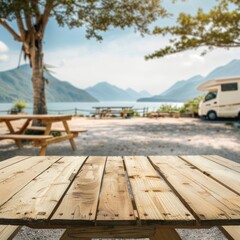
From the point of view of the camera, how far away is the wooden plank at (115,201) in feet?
3.64

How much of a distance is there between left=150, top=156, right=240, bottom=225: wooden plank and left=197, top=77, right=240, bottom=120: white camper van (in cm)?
1691

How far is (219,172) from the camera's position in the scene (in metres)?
1.95

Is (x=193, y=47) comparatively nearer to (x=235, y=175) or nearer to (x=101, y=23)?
(x=101, y=23)

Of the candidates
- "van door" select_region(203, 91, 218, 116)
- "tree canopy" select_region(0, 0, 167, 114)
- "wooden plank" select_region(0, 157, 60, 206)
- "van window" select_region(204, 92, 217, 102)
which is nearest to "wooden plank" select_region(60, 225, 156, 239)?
"wooden plank" select_region(0, 157, 60, 206)

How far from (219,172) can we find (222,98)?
17153 millimetres

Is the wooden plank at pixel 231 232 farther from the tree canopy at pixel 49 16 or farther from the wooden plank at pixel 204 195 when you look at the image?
the tree canopy at pixel 49 16

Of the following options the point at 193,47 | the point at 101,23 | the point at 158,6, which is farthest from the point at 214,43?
the point at 101,23

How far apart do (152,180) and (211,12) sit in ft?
50.8

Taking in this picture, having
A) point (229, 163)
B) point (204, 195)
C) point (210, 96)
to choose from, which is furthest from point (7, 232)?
point (210, 96)

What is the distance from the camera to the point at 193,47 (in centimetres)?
1653

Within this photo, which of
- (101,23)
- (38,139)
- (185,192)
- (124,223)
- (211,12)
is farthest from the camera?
(211,12)

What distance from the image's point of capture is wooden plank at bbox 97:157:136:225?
1.11 metres

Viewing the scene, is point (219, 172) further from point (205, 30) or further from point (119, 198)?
point (205, 30)

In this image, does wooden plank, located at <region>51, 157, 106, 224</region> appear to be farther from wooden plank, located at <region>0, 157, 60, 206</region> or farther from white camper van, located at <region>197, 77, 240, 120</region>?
white camper van, located at <region>197, 77, 240, 120</region>
